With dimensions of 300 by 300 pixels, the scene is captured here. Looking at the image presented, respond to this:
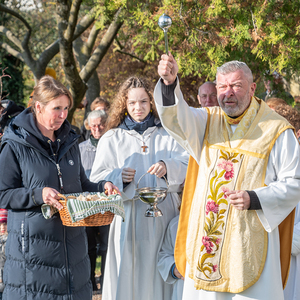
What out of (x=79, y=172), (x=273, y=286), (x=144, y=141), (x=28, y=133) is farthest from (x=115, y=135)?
(x=273, y=286)

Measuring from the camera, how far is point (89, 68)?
988 cm

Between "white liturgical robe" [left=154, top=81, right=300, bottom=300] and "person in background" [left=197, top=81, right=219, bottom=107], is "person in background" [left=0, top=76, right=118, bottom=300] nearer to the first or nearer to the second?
"white liturgical robe" [left=154, top=81, right=300, bottom=300]

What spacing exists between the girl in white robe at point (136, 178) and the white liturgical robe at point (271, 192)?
831 millimetres

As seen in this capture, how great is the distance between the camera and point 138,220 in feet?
14.0

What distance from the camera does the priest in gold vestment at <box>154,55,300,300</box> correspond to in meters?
3.14

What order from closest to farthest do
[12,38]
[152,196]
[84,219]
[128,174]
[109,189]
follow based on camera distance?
1. [84,219]
2. [109,189]
3. [152,196]
4. [128,174]
5. [12,38]

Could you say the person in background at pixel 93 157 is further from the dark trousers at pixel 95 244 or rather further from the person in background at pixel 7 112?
the person in background at pixel 7 112

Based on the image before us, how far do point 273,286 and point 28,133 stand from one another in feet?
7.02

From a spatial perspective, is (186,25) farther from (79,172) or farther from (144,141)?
(79,172)

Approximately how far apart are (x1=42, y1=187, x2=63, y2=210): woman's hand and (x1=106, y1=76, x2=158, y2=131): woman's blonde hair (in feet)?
5.05

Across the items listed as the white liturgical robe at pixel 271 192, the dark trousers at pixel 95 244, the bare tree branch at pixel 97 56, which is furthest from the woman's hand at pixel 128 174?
the bare tree branch at pixel 97 56

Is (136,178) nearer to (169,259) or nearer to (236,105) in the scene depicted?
(169,259)

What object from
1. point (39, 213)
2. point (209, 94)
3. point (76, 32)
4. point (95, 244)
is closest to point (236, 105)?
point (39, 213)

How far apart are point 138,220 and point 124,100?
1.22 meters
